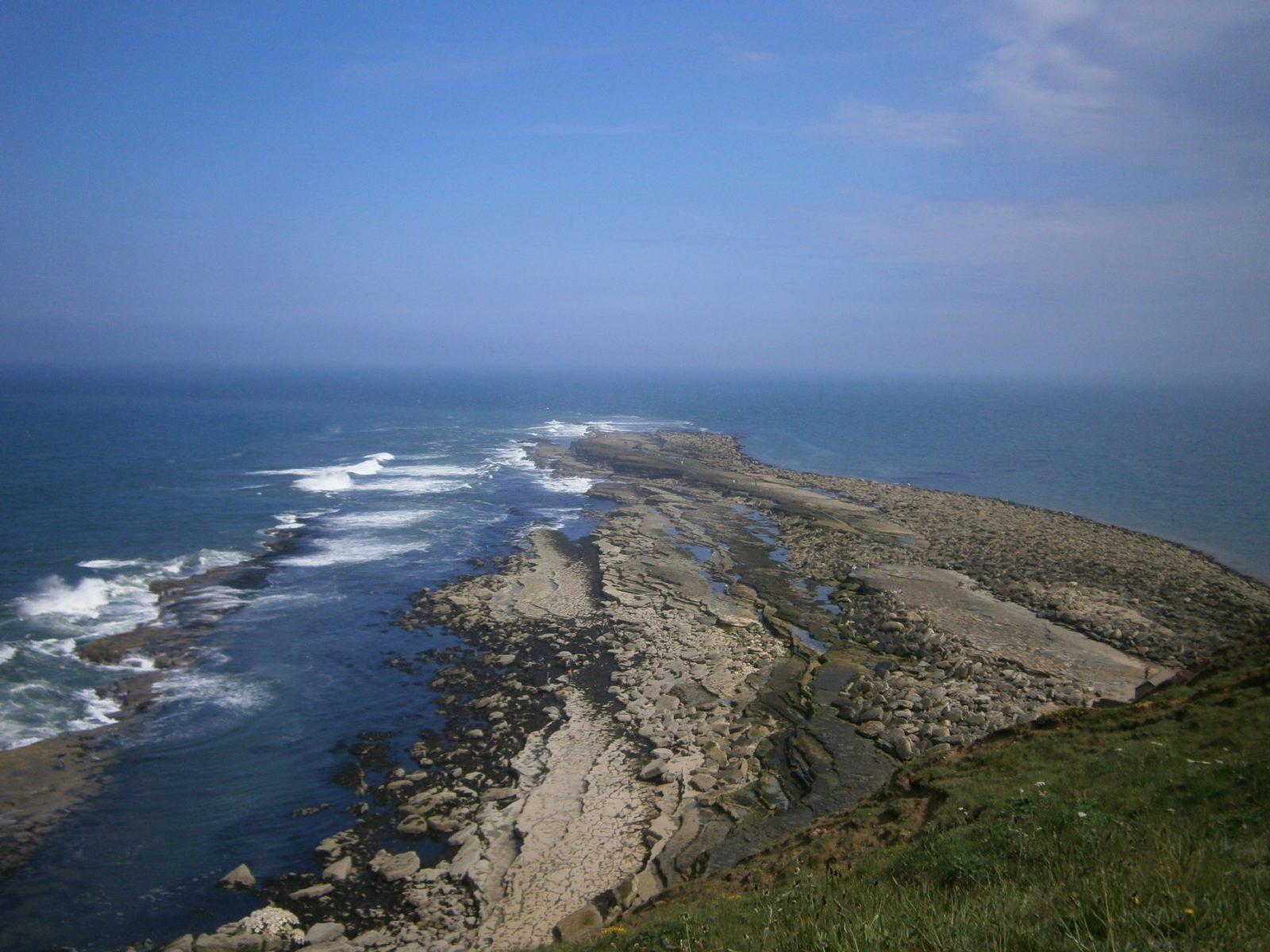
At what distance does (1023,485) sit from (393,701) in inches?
2428

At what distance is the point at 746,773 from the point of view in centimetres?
2012

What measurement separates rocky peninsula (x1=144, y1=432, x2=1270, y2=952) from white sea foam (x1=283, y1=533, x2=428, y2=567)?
718 centimetres

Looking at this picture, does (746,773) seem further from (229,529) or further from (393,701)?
(229,529)

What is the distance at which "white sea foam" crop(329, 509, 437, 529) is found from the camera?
162 feet

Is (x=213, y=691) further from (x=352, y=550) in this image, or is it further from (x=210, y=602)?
(x=352, y=550)

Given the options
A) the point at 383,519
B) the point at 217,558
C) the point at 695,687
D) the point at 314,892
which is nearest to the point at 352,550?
the point at 217,558

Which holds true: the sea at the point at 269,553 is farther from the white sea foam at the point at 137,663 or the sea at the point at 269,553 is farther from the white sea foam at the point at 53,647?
the white sea foam at the point at 137,663

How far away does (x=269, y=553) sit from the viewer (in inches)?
1647

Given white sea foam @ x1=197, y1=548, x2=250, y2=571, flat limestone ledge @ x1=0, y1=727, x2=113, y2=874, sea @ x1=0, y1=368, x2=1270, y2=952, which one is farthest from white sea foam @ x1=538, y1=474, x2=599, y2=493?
flat limestone ledge @ x1=0, y1=727, x2=113, y2=874

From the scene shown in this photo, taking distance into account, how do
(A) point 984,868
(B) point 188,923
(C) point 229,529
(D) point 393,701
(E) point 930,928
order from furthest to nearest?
1. (C) point 229,529
2. (D) point 393,701
3. (B) point 188,923
4. (A) point 984,868
5. (E) point 930,928

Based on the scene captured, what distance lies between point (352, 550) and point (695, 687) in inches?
1011

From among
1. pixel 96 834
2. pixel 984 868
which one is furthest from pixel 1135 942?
pixel 96 834

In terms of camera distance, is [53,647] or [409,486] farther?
[409,486]

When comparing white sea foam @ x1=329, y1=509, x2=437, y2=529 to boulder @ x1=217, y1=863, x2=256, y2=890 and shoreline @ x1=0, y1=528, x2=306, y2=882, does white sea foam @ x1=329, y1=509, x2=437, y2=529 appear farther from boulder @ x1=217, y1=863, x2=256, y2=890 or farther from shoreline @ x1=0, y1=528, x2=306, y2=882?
boulder @ x1=217, y1=863, x2=256, y2=890
